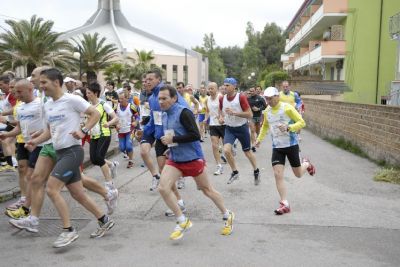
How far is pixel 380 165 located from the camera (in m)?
10.6

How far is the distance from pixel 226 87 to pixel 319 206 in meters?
2.82

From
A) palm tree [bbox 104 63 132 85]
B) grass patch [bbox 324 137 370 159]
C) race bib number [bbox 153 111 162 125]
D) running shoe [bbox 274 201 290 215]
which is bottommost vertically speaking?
grass patch [bbox 324 137 370 159]

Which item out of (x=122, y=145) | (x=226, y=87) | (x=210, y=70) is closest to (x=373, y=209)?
(x=226, y=87)

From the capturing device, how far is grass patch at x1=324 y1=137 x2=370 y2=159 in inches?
487

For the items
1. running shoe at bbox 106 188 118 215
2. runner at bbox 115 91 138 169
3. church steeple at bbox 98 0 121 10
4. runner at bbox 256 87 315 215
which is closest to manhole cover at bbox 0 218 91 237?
running shoe at bbox 106 188 118 215

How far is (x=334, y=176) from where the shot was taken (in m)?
9.26

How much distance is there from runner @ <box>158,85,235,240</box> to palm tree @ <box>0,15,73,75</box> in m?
29.5

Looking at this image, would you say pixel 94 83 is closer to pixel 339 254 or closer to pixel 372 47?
pixel 339 254

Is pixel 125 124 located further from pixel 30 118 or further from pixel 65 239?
pixel 65 239

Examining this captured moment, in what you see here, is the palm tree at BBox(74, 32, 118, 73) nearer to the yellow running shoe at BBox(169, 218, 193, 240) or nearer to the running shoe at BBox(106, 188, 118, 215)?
the running shoe at BBox(106, 188, 118, 215)

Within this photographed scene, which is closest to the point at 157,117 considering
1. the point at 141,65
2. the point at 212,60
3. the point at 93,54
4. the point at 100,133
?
the point at 100,133

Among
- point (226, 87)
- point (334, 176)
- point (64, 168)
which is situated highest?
point (226, 87)

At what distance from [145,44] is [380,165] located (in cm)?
7691

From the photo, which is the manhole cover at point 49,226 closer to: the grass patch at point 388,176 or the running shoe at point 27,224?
the running shoe at point 27,224
